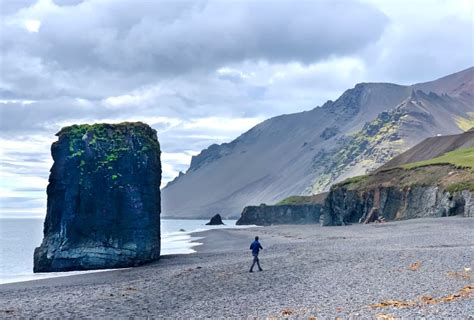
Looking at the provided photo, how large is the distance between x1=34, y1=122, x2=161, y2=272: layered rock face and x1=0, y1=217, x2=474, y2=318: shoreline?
287 inches

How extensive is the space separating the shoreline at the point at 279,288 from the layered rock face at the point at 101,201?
729cm

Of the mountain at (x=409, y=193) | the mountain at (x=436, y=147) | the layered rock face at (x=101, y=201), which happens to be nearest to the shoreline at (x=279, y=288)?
the layered rock face at (x=101, y=201)

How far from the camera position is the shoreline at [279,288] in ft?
80.2

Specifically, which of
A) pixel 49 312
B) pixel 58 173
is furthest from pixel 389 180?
pixel 49 312

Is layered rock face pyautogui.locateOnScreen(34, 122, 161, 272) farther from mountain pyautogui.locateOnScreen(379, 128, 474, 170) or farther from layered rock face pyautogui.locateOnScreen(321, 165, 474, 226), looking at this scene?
mountain pyautogui.locateOnScreen(379, 128, 474, 170)

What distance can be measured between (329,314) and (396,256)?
16665mm

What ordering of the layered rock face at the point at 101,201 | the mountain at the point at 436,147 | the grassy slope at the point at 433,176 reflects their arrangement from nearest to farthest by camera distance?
the layered rock face at the point at 101,201 < the grassy slope at the point at 433,176 < the mountain at the point at 436,147

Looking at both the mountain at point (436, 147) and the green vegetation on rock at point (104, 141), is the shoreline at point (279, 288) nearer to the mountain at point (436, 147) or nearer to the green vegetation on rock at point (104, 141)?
the green vegetation on rock at point (104, 141)

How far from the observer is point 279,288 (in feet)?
102

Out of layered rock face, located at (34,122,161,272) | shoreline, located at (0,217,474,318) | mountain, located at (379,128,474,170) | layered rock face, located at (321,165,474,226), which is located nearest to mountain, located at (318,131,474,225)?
layered rock face, located at (321,165,474,226)

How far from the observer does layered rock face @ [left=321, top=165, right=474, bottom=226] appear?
77.0m

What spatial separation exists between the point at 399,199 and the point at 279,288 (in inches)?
2880

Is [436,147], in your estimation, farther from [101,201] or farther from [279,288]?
[279,288]

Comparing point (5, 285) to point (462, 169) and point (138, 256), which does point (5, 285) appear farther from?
point (462, 169)
